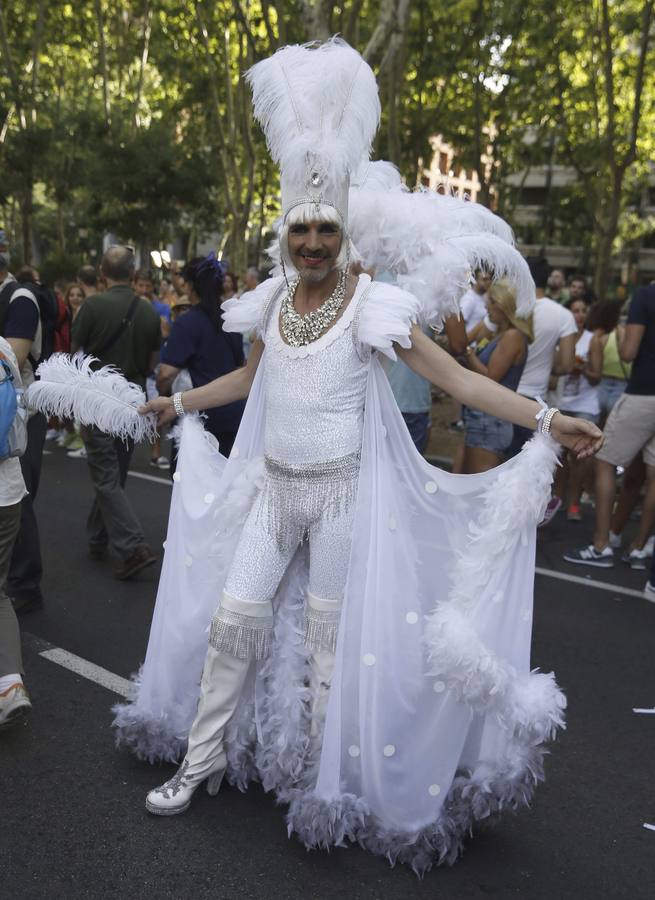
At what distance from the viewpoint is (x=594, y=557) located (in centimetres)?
680

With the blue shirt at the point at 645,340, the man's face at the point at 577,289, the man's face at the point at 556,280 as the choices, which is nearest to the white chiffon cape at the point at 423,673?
the blue shirt at the point at 645,340

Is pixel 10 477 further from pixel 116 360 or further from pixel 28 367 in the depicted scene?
pixel 116 360

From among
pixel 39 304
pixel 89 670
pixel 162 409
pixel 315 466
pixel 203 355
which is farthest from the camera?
pixel 203 355

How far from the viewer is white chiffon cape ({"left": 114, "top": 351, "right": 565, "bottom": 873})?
293 centimetres

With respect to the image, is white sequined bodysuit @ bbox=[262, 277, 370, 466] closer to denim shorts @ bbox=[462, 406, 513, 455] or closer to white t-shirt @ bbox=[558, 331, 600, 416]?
denim shorts @ bbox=[462, 406, 513, 455]

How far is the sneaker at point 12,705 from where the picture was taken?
3574 millimetres

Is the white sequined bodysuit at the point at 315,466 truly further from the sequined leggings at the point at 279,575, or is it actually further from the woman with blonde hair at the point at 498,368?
the woman with blonde hair at the point at 498,368

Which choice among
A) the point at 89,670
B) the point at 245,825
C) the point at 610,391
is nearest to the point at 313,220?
the point at 245,825

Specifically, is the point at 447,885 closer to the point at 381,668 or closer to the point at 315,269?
the point at 381,668

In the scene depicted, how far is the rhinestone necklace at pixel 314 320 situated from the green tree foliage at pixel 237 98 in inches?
515

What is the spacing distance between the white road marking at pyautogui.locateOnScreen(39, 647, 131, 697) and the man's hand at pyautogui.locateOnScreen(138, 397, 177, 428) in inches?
52.4

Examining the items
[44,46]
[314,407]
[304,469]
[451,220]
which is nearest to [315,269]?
[314,407]

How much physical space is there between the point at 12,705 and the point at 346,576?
4.70 feet

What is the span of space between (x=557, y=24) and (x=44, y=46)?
14118 millimetres
